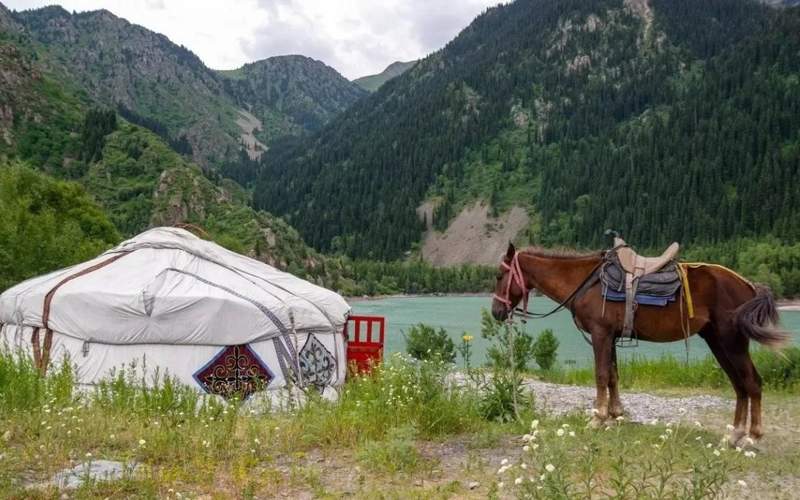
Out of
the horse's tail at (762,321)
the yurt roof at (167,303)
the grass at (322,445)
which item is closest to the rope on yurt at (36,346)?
the yurt roof at (167,303)

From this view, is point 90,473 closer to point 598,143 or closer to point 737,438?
point 737,438

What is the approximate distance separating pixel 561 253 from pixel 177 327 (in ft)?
17.8

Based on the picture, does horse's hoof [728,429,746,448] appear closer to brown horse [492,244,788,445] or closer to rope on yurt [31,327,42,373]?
brown horse [492,244,788,445]

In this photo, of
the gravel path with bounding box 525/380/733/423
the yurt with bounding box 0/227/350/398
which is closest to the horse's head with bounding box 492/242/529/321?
the gravel path with bounding box 525/380/733/423

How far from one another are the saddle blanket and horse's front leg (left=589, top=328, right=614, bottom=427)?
13.6 inches

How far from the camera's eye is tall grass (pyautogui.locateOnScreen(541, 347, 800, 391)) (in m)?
10.9

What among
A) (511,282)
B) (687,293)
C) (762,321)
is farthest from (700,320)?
(511,282)

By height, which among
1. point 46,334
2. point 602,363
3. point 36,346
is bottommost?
point 36,346

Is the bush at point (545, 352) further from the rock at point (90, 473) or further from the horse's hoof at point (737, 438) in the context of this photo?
the rock at point (90, 473)

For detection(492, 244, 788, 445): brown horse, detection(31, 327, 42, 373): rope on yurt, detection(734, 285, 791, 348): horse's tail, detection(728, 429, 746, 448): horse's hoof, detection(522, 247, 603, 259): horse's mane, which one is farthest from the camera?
detection(31, 327, 42, 373): rope on yurt

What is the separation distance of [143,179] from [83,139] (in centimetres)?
858

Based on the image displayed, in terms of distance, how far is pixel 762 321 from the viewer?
20.4 feet

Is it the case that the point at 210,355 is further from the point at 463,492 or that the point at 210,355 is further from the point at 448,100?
the point at 448,100

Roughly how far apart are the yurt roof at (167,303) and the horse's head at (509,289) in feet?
12.3
